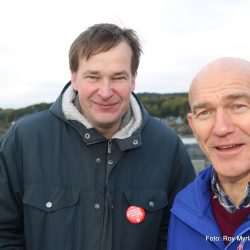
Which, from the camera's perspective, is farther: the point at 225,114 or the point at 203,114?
the point at 203,114

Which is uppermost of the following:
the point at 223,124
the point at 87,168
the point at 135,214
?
the point at 223,124

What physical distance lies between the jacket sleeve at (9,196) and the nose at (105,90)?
788mm

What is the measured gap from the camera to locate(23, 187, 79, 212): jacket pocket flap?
379cm

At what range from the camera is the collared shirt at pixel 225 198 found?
9.96 ft

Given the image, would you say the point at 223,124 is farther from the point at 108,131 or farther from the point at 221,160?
the point at 108,131

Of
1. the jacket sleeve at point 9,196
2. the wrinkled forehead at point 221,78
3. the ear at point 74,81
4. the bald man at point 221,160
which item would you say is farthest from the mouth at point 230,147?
the jacket sleeve at point 9,196

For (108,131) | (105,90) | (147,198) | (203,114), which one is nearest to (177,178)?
(147,198)

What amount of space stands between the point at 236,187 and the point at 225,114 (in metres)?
0.48

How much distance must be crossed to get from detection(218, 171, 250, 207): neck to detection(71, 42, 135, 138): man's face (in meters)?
1.06

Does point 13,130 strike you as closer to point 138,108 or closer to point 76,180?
point 76,180

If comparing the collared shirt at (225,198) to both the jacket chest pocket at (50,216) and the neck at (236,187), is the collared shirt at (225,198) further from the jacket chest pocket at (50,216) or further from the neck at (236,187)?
the jacket chest pocket at (50,216)

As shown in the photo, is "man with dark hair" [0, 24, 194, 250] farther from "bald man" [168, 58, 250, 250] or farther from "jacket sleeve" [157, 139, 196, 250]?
"bald man" [168, 58, 250, 250]

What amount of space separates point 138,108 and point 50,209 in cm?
Result: 111

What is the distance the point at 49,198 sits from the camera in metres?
3.83
